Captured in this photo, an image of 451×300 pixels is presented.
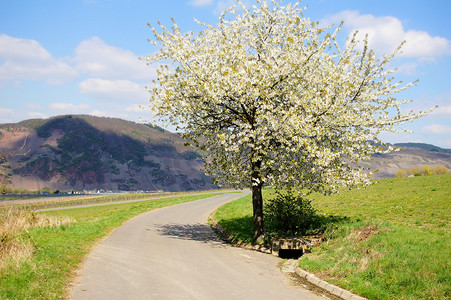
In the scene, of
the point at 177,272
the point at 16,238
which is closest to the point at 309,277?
the point at 177,272

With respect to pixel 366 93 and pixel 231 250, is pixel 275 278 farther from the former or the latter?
pixel 366 93

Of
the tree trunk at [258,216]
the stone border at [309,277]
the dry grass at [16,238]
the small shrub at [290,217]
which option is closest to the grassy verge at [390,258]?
the stone border at [309,277]

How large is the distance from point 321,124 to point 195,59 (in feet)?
21.7

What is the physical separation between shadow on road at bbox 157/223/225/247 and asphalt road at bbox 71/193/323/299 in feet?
0.53

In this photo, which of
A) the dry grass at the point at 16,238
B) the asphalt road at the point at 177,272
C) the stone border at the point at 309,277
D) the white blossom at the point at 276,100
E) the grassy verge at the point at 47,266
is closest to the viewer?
the grassy verge at the point at 47,266

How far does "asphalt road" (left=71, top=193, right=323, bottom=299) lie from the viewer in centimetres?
920

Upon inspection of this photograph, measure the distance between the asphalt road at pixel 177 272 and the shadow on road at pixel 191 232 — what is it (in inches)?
6.4

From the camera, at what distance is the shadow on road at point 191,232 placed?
18.2 m

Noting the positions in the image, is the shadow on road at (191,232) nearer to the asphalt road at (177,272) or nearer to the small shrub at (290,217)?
the asphalt road at (177,272)

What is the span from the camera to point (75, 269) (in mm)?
11086

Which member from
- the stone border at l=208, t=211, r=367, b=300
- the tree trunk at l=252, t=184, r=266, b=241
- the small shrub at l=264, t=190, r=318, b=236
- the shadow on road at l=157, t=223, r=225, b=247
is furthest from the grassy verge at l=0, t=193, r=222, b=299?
the small shrub at l=264, t=190, r=318, b=236

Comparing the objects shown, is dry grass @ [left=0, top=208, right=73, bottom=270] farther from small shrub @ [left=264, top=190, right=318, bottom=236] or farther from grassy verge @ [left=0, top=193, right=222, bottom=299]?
small shrub @ [left=264, top=190, right=318, bottom=236]

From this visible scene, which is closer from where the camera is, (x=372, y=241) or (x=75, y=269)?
(x=75, y=269)

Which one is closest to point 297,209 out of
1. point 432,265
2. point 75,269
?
point 432,265
